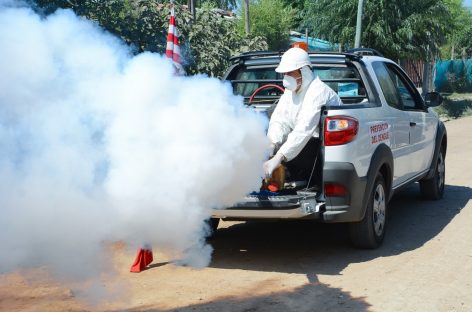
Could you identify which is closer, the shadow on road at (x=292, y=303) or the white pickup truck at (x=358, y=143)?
the shadow on road at (x=292, y=303)

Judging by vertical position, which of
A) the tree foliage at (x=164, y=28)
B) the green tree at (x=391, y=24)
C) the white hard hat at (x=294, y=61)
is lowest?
the white hard hat at (x=294, y=61)

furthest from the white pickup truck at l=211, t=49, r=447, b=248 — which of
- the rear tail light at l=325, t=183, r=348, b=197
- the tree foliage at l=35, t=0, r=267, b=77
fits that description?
the tree foliage at l=35, t=0, r=267, b=77

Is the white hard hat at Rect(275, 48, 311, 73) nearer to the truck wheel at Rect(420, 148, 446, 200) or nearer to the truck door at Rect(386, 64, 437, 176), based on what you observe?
the truck door at Rect(386, 64, 437, 176)

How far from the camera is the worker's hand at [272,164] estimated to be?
193 inches

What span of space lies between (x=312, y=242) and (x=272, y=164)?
1991 mm

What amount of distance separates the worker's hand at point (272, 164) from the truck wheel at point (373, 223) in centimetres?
130

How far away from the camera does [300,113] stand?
567 centimetres

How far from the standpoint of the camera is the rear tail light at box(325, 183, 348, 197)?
565cm

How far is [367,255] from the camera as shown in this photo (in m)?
6.12

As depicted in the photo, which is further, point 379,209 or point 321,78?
point 321,78

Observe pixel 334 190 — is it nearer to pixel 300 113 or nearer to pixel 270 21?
pixel 300 113

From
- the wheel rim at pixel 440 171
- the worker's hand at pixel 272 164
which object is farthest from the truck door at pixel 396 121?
the worker's hand at pixel 272 164

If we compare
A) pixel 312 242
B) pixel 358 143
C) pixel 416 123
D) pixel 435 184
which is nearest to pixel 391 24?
pixel 435 184

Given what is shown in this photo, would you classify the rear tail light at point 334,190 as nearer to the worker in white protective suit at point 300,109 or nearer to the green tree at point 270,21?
the worker in white protective suit at point 300,109
